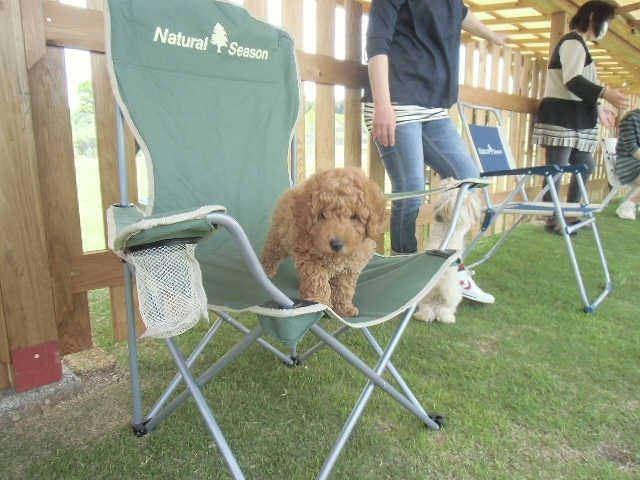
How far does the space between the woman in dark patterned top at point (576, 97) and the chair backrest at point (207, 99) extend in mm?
2653

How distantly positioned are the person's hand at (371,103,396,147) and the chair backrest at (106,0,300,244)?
1.30ft

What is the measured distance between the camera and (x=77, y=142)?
187 cm

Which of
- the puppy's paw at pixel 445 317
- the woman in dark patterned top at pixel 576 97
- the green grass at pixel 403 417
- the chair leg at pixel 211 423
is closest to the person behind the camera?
the chair leg at pixel 211 423

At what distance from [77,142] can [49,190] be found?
0.26m

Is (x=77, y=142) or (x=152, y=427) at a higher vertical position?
(x=77, y=142)

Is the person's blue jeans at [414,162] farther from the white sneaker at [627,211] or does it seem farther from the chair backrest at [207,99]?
the white sneaker at [627,211]

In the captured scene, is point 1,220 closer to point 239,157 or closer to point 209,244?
point 209,244

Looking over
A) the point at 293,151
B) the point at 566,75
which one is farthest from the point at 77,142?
the point at 566,75

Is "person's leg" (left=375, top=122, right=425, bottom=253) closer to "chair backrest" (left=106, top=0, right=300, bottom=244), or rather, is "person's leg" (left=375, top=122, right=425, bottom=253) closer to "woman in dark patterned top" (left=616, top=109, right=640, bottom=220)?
"chair backrest" (left=106, top=0, right=300, bottom=244)

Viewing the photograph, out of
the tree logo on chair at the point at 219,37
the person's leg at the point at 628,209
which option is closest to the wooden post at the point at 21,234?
the tree logo on chair at the point at 219,37

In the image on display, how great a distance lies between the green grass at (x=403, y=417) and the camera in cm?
135

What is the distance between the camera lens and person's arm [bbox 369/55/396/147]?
198 centimetres

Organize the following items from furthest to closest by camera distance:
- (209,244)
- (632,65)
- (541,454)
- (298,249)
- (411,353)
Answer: (632,65) → (411,353) → (209,244) → (541,454) → (298,249)

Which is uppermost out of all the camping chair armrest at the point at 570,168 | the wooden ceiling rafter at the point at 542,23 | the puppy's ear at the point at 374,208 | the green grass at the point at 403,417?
the wooden ceiling rafter at the point at 542,23
